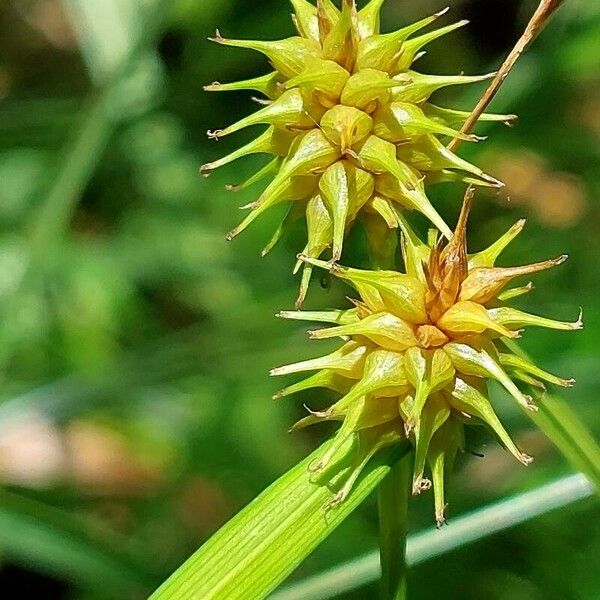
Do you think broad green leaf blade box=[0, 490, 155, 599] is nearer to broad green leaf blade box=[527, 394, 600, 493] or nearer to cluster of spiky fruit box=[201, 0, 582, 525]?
cluster of spiky fruit box=[201, 0, 582, 525]

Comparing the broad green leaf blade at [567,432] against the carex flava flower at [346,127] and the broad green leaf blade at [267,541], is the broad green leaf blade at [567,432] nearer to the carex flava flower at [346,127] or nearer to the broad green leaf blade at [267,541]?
the broad green leaf blade at [267,541]

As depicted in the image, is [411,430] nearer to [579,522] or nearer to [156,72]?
[579,522]

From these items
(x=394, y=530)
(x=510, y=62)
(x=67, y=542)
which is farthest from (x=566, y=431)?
(x=67, y=542)

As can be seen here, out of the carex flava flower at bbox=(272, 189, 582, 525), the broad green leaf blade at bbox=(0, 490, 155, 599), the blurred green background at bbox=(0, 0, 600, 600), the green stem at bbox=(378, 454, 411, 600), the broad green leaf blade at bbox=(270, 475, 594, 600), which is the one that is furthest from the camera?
the blurred green background at bbox=(0, 0, 600, 600)

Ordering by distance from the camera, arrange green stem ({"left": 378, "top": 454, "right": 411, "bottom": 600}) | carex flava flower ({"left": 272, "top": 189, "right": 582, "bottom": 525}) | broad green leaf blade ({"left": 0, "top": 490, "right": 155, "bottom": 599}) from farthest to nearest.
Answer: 1. broad green leaf blade ({"left": 0, "top": 490, "right": 155, "bottom": 599})
2. green stem ({"left": 378, "top": 454, "right": 411, "bottom": 600})
3. carex flava flower ({"left": 272, "top": 189, "right": 582, "bottom": 525})

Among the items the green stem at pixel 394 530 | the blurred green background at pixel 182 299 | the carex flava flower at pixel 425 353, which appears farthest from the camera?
the blurred green background at pixel 182 299

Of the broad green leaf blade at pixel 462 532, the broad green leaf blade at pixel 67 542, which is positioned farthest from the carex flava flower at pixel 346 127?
the broad green leaf blade at pixel 67 542

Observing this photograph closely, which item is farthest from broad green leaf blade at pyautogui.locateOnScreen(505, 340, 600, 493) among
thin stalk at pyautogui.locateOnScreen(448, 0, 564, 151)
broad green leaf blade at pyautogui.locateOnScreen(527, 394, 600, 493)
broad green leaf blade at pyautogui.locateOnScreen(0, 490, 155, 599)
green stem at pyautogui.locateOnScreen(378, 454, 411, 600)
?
broad green leaf blade at pyautogui.locateOnScreen(0, 490, 155, 599)
